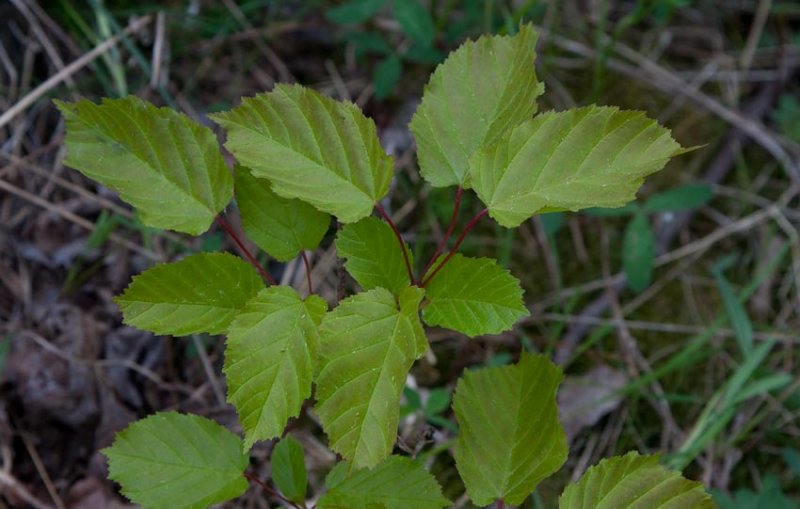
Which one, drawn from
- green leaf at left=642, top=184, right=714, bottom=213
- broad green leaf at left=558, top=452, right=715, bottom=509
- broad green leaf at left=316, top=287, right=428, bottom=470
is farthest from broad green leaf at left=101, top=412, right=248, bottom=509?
green leaf at left=642, top=184, right=714, bottom=213

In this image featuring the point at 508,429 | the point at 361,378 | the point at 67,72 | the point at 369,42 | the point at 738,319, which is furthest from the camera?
the point at 369,42

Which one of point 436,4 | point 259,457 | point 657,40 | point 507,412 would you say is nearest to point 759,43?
point 657,40

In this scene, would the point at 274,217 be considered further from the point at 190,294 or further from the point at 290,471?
the point at 290,471

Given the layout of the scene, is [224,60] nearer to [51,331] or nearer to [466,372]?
[51,331]

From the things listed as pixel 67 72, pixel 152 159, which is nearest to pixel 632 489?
pixel 152 159

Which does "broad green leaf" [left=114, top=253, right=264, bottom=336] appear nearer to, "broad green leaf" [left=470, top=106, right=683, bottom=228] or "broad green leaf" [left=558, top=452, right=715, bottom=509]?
"broad green leaf" [left=470, top=106, right=683, bottom=228]
